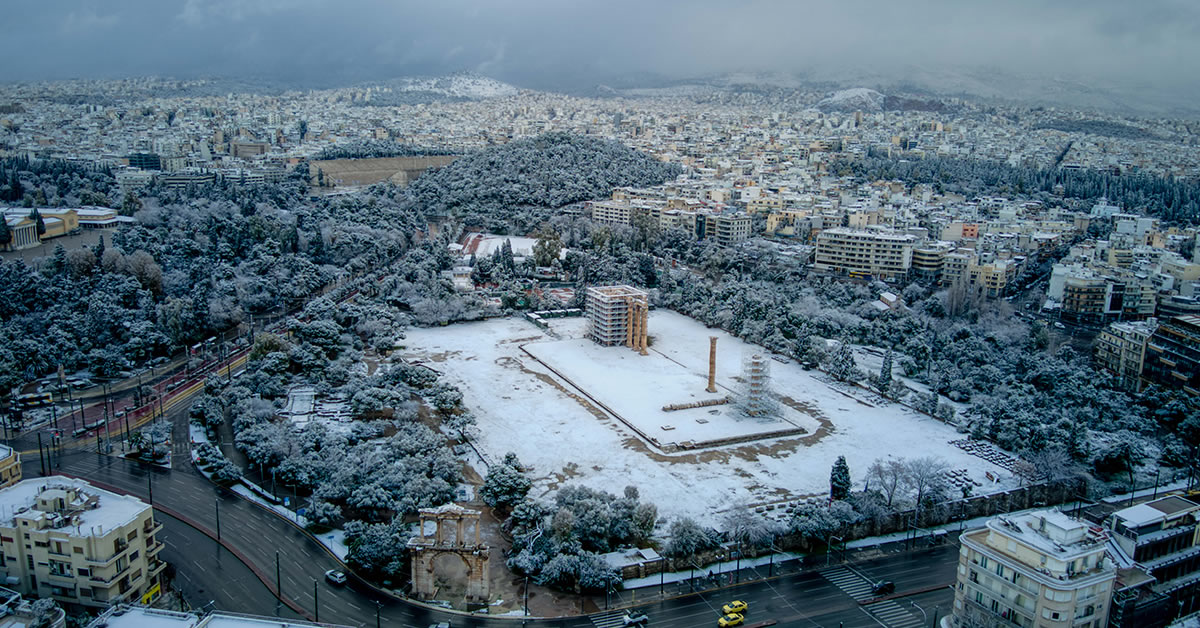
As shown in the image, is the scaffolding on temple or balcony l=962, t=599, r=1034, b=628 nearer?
balcony l=962, t=599, r=1034, b=628

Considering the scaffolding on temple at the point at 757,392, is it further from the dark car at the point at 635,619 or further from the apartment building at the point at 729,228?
the apartment building at the point at 729,228

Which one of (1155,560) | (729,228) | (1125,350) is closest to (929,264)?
(729,228)

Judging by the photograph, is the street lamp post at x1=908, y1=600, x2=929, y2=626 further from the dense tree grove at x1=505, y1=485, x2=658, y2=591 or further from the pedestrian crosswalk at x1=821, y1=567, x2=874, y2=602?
the dense tree grove at x1=505, y1=485, x2=658, y2=591

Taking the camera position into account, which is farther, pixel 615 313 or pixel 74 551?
pixel 615 313

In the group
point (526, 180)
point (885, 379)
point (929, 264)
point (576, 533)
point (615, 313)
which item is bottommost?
point (576, 533)

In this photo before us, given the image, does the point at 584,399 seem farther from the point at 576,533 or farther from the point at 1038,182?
the point at 1038,182

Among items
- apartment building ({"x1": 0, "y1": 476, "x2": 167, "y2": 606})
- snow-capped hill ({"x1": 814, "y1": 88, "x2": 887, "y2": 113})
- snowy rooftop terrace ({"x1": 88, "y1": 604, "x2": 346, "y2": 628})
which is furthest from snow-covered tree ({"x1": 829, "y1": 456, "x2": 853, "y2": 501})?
snow-capped hill ({"x1": 814, "y1": 88, "x2": 887, "y2": 113})

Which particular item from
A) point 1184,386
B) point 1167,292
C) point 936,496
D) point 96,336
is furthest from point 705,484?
point 1167,292
